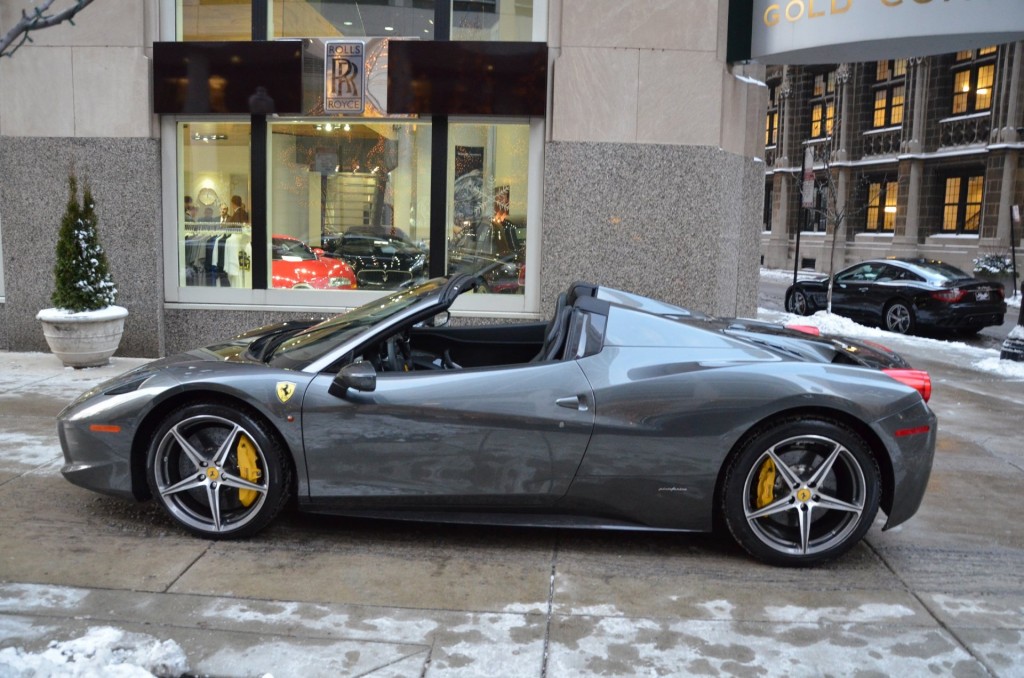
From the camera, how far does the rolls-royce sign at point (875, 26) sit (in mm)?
8984

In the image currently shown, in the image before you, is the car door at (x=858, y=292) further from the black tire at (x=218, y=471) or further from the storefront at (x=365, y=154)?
the black tire at (x=218, y=471)

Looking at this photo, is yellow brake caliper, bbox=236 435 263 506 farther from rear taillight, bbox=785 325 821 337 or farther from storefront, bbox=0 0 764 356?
storefront, bbox=0 0 764 356

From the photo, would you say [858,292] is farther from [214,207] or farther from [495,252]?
[214,207]

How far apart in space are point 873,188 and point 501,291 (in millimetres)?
32320

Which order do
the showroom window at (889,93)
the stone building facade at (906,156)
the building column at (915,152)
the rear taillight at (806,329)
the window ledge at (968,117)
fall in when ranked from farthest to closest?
the showroom window at (889,93), the building column at (915,152), the window ledge at (968,117), the stone building facade at (906,156), the rear taillight at (806,329)

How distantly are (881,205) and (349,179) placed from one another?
3220 centimetres

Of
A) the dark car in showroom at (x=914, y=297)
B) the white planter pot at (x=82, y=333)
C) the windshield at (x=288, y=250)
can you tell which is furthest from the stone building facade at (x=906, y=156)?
the white planter pot at (x=82, y=333)

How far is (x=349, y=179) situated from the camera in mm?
10109

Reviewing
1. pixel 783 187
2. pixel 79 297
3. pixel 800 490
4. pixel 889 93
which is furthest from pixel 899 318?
pixel 783 187

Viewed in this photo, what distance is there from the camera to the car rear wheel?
15.9 m

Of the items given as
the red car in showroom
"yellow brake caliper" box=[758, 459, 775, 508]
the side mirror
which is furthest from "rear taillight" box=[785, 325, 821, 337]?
the red car in showroom

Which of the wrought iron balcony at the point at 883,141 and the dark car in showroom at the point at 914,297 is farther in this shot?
the wrought iron balcony at the point at 883,141

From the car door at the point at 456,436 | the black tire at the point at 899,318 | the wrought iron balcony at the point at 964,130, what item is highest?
the wrought iron balcony at the point at 964,130

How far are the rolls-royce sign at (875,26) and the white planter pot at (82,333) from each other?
23.2 feet
